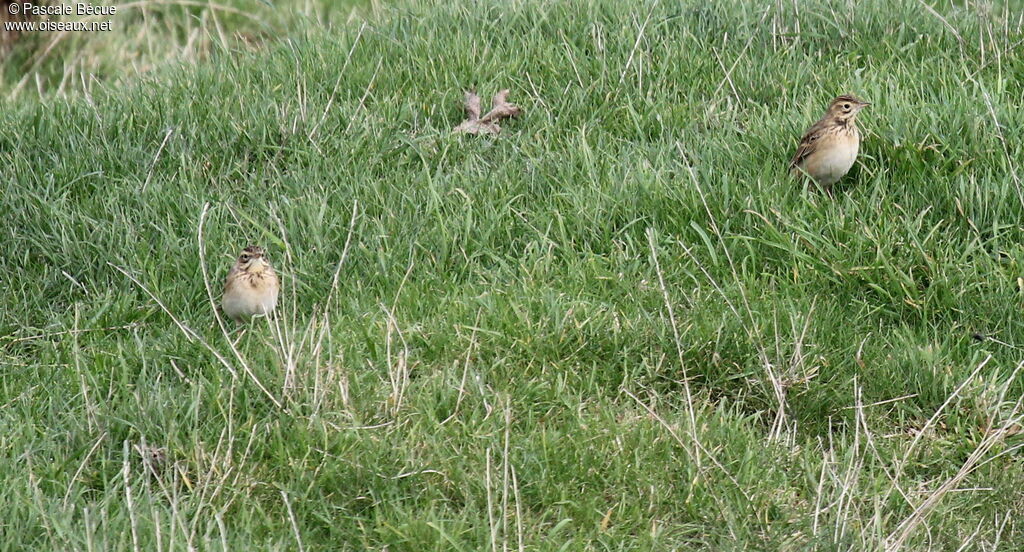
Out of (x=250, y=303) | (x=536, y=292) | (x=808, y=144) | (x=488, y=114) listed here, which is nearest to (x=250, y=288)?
(x=250, y=303)

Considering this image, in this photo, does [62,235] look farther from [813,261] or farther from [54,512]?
[813,261]

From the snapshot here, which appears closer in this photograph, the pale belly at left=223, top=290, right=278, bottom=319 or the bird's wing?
the pale belly at left=223, top=290, right=278, bottom=319

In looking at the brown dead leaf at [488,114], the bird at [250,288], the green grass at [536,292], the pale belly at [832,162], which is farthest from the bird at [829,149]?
the bird at [250,288]

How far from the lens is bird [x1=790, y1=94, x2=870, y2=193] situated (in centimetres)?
568

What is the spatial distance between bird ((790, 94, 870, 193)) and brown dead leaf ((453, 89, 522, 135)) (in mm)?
1591

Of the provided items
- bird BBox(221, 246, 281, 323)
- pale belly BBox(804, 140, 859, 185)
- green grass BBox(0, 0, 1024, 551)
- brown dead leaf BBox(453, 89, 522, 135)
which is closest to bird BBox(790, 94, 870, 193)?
pale belly BBox(804, 140, 859, 185)

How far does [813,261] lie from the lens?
5469mm

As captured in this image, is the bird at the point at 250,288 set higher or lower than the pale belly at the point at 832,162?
lower

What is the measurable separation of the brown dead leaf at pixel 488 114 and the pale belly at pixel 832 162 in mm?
1715

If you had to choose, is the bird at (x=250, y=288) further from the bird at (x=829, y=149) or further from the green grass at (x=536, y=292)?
the bird at (x=829, y=149)

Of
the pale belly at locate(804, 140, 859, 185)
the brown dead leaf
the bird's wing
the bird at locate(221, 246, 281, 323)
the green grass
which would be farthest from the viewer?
the brown dead leaf

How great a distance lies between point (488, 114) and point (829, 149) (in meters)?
1.97

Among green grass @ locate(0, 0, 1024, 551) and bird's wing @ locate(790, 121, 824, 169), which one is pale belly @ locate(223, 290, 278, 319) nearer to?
green grass @ locate(0, 0, 1024, 551)

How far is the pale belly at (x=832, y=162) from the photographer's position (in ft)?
18.6
